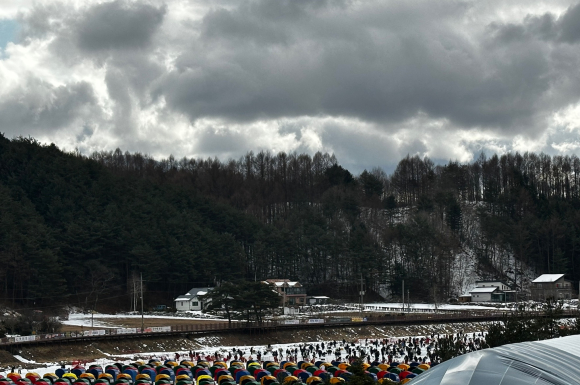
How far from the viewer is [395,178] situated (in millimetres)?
153750

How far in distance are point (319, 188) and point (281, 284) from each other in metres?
48.6

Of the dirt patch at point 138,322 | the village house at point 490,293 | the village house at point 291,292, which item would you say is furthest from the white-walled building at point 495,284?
the dirt patch at point 138,322

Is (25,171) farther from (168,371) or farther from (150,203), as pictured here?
(168,371)

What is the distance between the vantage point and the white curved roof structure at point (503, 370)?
972 cm

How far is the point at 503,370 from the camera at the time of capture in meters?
10.0

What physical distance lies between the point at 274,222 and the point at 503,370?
12032 cm

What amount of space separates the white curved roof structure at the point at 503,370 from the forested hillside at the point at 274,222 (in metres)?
76.6

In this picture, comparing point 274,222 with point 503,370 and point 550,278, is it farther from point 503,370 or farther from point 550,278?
point 503,370

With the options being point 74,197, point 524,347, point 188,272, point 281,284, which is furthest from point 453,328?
point 524,347

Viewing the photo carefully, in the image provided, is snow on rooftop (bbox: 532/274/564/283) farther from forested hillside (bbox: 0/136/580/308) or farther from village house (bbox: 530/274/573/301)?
forested hillside (bbox: 0/136/580/308)

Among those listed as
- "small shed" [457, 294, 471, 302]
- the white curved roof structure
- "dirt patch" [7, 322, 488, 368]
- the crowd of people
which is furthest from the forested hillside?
the white curved roof structure

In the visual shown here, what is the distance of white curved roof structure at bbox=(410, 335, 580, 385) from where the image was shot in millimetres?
9719

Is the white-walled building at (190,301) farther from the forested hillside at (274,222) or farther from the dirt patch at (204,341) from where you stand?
the dirt patch at (204,341)

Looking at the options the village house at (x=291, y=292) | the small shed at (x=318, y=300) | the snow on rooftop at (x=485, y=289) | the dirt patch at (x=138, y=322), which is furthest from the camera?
the snow on rooftop at (x=485, y=289)
